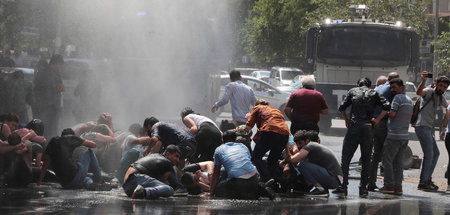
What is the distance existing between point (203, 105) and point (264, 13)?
117 feet

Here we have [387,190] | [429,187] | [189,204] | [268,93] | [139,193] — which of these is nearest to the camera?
[189,204]

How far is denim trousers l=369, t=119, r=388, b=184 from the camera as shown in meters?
11.2

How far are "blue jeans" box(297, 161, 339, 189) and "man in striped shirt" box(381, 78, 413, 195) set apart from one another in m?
0.79

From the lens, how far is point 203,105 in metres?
17.2

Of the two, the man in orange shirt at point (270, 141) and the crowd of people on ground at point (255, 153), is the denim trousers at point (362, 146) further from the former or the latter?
the man in orange shirt at point (270, 141)

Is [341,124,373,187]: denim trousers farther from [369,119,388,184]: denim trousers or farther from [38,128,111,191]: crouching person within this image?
[38,128,111,191]: crouching person

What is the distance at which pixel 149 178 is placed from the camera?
32.8ft

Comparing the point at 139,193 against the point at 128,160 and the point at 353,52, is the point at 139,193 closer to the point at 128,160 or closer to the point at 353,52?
the point at 128,160

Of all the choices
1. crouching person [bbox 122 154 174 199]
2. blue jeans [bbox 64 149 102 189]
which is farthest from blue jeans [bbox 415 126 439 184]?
blue jeans [bbox 64 149 102 189]

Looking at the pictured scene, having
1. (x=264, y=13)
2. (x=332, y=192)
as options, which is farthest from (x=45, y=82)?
(x=264, y=13)

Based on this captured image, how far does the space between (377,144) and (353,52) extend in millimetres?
9887

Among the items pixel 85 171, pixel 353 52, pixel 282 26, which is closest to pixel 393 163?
pixel 85 171

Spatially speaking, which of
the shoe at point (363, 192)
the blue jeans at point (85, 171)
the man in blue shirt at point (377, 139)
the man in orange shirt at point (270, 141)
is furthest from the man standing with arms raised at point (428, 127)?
the blue jeans at point (85, 171)

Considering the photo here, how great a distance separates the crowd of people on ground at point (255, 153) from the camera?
10.2 metres
